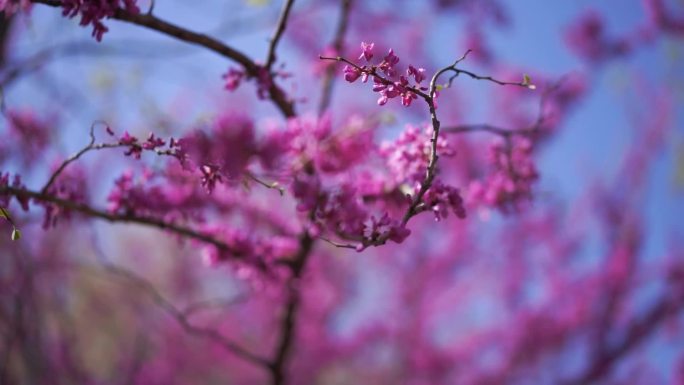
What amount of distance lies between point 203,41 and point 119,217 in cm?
83

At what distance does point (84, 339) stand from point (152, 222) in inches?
443

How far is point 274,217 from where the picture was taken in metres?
3.65

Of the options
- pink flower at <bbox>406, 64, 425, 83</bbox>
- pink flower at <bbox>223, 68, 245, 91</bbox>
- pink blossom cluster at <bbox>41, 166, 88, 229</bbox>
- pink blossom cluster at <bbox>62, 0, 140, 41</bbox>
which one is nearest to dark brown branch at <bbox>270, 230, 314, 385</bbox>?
pink flower at <bbox>223, 68, 245, 91</bbox>

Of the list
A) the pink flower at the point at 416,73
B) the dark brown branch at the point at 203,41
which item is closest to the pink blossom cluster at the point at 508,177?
the dark brown branch at the point at 203,41

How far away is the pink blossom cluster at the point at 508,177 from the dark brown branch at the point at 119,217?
48.7 inches

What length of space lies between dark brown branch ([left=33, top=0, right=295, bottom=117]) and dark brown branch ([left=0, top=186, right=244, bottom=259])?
2.32 ft

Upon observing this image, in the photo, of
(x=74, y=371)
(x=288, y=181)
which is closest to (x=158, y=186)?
(x=288, y=181)

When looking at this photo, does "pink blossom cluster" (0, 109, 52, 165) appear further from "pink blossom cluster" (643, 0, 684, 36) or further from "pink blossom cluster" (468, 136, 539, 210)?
"pink blossom cluster" (643, 0, 684, 36)

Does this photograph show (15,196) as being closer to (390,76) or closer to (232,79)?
(232,79)

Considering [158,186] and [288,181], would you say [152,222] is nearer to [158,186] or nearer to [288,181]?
[158,186]

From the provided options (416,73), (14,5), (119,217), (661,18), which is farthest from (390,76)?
(661,18)

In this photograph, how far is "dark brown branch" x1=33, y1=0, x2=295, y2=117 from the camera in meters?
2.11

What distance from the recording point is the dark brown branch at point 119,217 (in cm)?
219

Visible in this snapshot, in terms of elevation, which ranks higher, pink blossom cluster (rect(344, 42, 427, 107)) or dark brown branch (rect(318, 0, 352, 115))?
dark brown branch (rect(318, 0, 352, 115))
